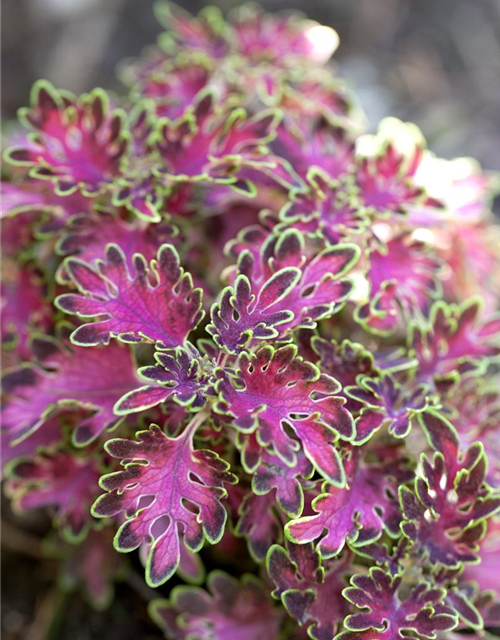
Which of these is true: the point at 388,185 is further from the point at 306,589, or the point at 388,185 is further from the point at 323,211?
the point at 306,589

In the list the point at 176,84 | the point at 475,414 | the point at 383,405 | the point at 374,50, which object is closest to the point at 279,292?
the point at 383,405

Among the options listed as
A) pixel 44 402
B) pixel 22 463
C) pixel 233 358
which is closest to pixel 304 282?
pixel 233 358

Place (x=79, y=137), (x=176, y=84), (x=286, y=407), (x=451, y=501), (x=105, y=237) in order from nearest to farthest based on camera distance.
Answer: (x=286, y=407)
(x=451, y=501)
(x=105, y=237)
(x=79, y=137)
(x=176, y=84)

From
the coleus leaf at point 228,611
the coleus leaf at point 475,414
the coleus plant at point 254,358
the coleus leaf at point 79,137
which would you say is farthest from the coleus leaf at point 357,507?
the coleus leaf at point 79,137

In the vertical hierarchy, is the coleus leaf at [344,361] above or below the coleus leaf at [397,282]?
below

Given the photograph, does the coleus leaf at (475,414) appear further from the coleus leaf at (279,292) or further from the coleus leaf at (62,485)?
the coleus leaf at (62,485)

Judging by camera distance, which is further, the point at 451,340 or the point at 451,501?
the point at 451,340

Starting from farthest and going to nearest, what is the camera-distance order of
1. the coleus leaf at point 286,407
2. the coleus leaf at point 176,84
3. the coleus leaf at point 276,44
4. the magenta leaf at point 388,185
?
the coleus leaf at point 276,44, the coleus leaf at point 176,84, the magenta leaf at point 388,185, the coleus leaf at point 286,407

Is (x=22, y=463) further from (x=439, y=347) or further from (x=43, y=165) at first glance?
(x=439, y=347)
